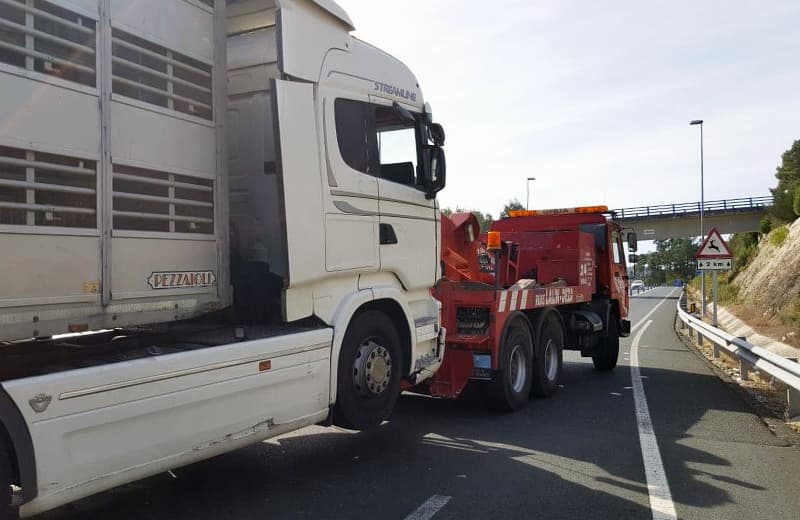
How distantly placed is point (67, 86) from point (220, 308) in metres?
1.79

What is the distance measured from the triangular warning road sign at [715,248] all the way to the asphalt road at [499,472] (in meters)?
7.84

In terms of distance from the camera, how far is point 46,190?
138 inches

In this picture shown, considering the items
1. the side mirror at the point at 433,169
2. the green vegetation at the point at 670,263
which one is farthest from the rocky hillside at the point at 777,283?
the green vegetation at the point at 670,263

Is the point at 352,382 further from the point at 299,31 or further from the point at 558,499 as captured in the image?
the point at 299,31

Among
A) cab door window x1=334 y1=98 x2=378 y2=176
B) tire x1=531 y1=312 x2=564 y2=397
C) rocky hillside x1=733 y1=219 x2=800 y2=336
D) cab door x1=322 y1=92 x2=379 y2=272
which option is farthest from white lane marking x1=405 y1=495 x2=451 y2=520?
rocky hillside x1=733 y1=219 x2=800 y2=336

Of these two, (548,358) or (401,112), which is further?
(548,358)

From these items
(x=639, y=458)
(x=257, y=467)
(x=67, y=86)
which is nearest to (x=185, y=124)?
(x=67, y=86)

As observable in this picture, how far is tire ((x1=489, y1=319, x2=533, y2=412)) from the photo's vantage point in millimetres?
7746

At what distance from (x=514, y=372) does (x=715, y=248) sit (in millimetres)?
9582

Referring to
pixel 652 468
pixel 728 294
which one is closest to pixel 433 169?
pixel 652 468

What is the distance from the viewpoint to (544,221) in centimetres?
1157

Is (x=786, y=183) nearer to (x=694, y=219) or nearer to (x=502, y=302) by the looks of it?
(x=694, y=219)

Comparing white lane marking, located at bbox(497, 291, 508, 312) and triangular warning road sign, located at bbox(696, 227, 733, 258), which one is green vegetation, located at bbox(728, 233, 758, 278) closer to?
triangular warning road sign, located at bbox(696, 227, 733, 258)

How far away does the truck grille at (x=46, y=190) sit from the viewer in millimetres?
3350
